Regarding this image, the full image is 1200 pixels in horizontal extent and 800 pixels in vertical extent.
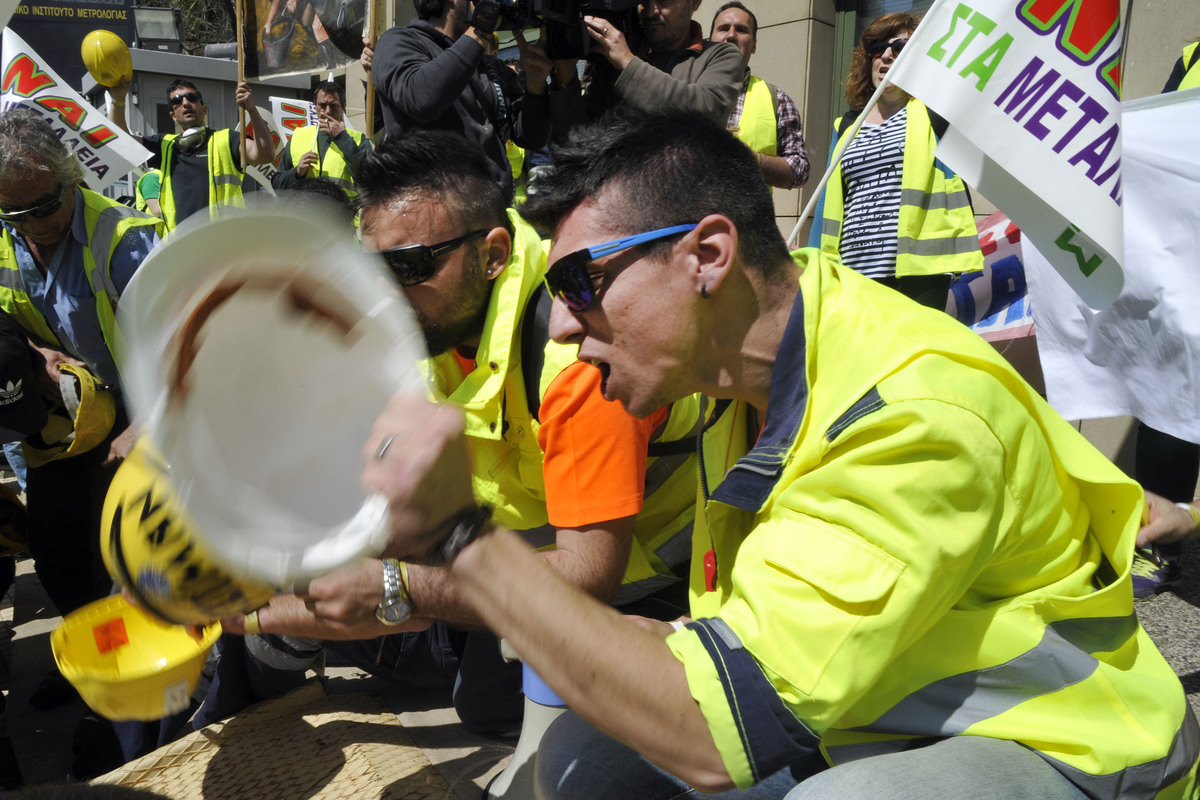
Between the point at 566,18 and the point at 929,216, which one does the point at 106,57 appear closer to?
the point at 566,18

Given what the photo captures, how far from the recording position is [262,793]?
2.22m

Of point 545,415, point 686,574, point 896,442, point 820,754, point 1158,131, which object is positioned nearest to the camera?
point 896,442

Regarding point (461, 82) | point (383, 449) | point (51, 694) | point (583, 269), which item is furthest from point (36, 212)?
point (383, 449)

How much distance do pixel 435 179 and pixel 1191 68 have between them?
2643 mm

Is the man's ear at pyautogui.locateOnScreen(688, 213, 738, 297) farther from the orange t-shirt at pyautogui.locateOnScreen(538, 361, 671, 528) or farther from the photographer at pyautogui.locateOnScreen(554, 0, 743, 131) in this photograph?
the photographer at pyautogui.locateOnScreen(554, 0, 743, 131)

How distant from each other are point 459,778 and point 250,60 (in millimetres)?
3935

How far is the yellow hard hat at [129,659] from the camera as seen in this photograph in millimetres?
1411

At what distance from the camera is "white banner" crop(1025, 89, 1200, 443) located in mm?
2611

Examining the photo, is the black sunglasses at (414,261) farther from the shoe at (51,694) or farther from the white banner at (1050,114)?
the shoe at (51,694)

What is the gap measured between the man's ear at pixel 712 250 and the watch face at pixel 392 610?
2.44 ft

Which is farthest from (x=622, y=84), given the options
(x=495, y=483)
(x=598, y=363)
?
(x=598, y=363)

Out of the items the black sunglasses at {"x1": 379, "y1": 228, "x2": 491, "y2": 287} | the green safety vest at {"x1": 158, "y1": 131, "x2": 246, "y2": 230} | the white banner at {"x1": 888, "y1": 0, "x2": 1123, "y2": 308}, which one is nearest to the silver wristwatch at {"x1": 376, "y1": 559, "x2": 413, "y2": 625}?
the black sunglasses at {"x1": 379, "y1": 228, "x2": 491, "y2": 287}

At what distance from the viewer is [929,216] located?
336 cm

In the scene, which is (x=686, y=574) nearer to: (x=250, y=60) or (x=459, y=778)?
(x=459, y=778)
